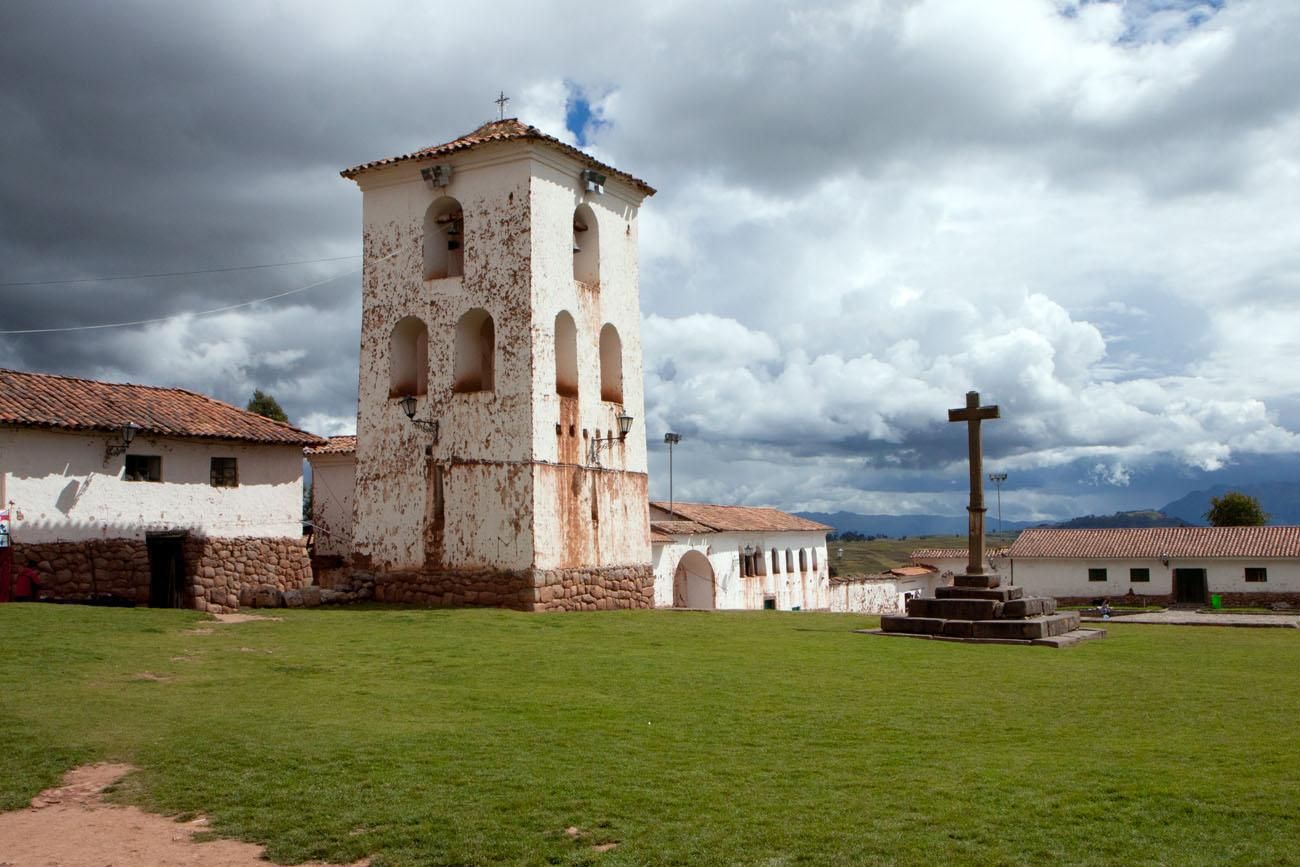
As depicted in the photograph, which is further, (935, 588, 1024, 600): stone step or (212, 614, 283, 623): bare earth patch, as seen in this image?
(935, 588, 1024, 600): stone step

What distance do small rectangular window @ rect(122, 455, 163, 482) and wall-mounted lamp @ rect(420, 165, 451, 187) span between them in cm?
757

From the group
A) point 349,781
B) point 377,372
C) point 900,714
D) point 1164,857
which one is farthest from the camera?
point 377,372

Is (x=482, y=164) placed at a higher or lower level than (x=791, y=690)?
higher

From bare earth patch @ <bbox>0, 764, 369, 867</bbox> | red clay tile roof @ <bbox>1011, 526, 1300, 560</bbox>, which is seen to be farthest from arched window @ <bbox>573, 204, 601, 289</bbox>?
red clay tile roof @ <bbox>1011, 526, 1300, 560</bbox>

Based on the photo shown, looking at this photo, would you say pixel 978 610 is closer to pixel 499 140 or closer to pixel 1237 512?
pixel 499 140

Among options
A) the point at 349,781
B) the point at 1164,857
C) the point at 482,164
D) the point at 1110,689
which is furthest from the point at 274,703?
the point at 482,164

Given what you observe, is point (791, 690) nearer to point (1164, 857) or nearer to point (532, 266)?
point (1164, 857)

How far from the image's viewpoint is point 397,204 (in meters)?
22.3

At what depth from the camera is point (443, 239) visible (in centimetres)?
2241

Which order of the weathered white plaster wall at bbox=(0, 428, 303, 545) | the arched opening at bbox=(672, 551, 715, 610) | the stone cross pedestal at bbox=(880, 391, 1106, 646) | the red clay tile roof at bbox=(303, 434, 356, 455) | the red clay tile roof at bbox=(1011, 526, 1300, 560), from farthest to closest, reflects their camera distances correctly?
the red clay tile roof at bbox=(1011, 526, 1300, 560)
the arched opening at bbox=(672, 551, 715, 610)
the red clay tile roof at bbox=(303, 434, 356, 455)
the weathered white plaster wall at bbox=(0, 428, 303, 545)
the stone cross pedestal at bbox=(880, 391, 1106, 646)

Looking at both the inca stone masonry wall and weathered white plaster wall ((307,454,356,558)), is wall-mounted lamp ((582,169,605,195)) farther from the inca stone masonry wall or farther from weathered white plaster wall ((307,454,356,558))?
weathered white plaster wall ((307,454,356,558))

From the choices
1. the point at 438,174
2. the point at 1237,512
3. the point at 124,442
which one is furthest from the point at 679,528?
the point at 1237,512

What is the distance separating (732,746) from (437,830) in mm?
2699

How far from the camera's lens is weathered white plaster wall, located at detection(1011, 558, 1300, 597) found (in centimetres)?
4322
